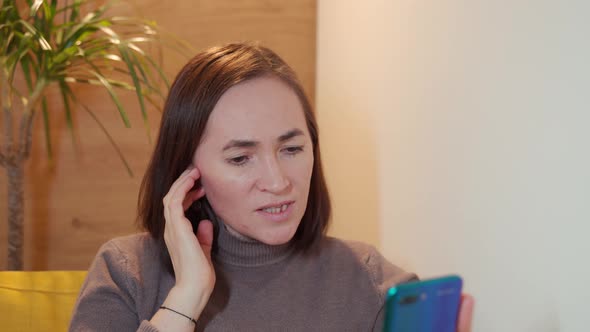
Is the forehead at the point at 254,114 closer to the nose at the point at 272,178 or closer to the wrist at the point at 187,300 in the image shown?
the nose at the point at 272,178

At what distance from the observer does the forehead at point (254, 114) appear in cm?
131

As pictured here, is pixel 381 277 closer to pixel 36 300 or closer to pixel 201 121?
pixel 201 121

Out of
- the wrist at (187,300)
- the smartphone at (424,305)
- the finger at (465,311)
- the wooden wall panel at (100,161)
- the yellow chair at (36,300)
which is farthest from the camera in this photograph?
the wooden wall panel at (100,161)

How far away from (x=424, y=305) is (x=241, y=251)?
66cm

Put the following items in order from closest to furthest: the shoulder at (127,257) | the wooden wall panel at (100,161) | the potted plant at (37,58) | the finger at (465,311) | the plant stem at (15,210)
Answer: the finger at (465,311) → the shoulder at (127,257) → the potted plant at (37,58) → the plant stem at (15,210) → the wooden wall panel at (100,161)

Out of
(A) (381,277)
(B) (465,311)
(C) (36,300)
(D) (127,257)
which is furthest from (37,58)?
(B) (465,311)

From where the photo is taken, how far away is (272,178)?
1293 mm

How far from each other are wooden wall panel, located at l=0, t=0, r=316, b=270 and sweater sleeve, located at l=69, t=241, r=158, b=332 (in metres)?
1.38

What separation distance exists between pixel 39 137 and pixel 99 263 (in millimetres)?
1436

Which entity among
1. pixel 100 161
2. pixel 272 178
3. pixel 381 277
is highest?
pixel 272 178

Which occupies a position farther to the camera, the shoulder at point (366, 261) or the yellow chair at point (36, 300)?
the yellow chair at point (36, 300)

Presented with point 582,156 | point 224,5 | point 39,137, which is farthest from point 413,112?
point 39,137

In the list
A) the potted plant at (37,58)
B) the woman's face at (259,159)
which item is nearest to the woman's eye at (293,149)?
the woman's face at (259,159)

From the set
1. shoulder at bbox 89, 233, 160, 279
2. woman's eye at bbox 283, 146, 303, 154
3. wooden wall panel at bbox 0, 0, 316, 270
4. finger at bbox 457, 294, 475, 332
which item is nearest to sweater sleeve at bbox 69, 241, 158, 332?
shoulder at bbox 89, 233, 160, 279
